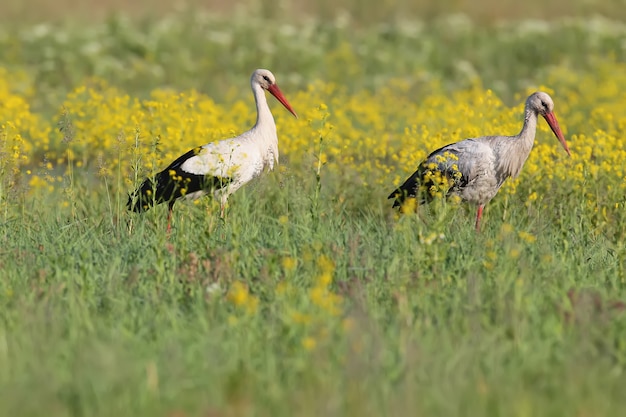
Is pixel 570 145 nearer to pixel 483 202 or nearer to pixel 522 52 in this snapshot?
pixel 483 202

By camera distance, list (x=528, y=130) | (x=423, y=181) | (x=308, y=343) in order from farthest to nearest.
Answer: (x=528, y=130), (x=423, y=181), (x=308, y=343)

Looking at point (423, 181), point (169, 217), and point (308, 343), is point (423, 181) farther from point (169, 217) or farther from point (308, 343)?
point (308, 343)

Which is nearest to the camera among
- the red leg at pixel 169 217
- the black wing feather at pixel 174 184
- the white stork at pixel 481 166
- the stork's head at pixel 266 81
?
the red leg at pixel 169 217

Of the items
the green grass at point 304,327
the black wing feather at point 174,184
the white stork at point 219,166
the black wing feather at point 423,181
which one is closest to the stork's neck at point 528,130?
the black wing feather at point 423,181

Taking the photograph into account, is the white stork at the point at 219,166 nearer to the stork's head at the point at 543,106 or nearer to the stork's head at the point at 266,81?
the stork's head at the point at 266,81

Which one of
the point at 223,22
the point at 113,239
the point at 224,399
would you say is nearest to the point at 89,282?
the point at 113,239

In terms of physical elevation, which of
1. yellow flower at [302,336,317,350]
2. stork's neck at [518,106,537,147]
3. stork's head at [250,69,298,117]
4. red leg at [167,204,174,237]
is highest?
stork's head at [250,69,298,117]

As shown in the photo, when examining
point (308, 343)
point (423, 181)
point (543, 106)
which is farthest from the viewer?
point (543, 106)

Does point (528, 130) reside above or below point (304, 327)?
above

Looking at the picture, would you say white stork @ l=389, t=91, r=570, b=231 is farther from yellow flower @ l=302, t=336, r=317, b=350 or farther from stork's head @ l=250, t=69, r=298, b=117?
yellow flower @ l=302, t=336, r=317, b=350

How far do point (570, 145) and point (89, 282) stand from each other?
4565 mm

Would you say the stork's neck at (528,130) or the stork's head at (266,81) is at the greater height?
the stork's head at (266,81)

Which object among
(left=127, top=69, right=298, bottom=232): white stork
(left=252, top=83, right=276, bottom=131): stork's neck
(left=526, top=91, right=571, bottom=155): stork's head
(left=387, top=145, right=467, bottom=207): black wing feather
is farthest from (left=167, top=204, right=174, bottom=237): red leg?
(left=526, top=91, right=571, bottom=155): stork's head

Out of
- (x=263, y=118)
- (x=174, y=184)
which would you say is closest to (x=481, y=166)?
(x=263, y=118)
